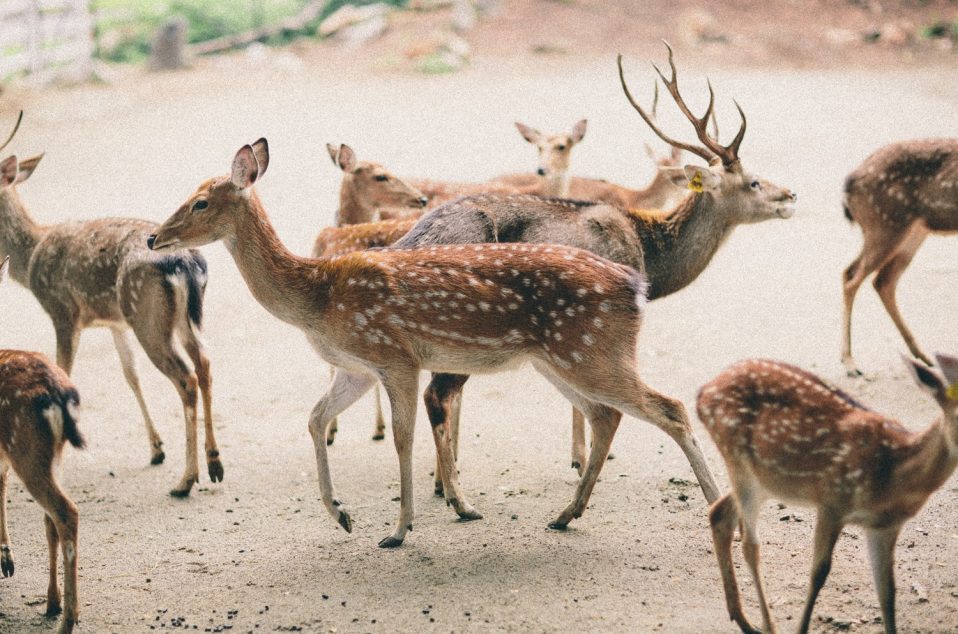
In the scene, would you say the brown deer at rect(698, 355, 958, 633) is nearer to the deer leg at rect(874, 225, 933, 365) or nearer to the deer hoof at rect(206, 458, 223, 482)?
the deer hoof at rect(206, 458, 223, 482)

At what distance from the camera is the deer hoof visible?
6055 millimetres

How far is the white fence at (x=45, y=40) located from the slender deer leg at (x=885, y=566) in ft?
50.0

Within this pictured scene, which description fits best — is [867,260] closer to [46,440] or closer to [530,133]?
[530,133]

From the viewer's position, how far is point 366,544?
5.32 meters

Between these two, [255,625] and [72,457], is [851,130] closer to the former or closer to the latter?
[72,457]

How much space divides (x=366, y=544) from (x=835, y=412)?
7.37 feet

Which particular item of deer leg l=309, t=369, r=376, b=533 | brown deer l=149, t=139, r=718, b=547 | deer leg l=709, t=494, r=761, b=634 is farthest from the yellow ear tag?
deer leg l=709, t=494, r=761, b=634

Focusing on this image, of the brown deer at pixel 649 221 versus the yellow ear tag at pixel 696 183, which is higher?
the yellow ear tag at pixel 696 183

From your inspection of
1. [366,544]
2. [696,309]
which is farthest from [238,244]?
[696,309]

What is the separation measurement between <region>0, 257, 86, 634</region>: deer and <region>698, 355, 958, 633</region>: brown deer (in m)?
2.46

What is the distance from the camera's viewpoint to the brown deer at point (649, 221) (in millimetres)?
6039

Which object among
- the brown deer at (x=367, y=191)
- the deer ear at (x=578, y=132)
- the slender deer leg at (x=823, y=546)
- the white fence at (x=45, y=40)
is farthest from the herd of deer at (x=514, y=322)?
the white fence at (x=45, y=40)

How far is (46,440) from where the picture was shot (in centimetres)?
457

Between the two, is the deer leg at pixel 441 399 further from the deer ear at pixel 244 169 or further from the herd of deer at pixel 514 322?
the deer ear at pixel 244 169
